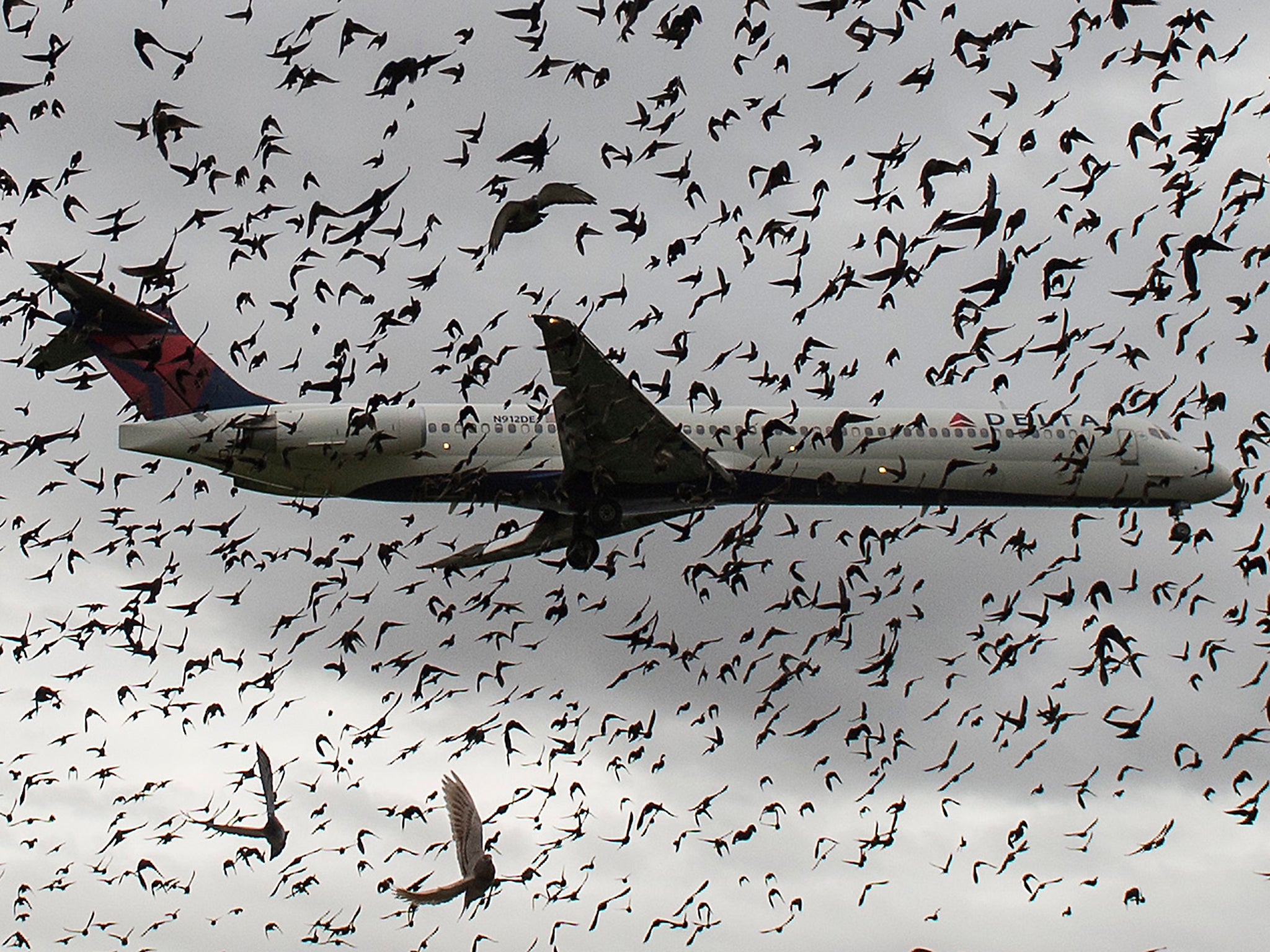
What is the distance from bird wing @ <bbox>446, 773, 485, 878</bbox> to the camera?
89.5 feet

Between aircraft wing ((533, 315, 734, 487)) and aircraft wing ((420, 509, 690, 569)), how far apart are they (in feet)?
21.0

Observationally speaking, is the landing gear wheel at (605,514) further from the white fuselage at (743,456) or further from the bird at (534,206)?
the bird at (534,206)

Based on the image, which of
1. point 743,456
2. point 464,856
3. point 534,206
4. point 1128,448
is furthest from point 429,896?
point 1128,448

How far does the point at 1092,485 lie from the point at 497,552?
21159mm

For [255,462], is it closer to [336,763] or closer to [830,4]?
[336,763]

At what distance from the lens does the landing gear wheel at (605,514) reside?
47.3 metres

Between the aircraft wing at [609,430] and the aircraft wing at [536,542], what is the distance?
21.0ft

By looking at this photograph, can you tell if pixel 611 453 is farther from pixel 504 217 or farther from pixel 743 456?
pixel 504 217

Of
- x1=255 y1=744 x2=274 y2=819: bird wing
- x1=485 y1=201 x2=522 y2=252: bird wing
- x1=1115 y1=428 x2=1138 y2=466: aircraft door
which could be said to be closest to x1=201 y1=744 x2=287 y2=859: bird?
x1=255 y1=744 x2=274 y2=819: bird wing

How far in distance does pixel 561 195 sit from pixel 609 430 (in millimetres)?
24602

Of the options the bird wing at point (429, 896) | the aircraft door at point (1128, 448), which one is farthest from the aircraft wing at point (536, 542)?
the bird wing at point (429, 896)

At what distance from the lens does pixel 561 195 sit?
65.7 feet

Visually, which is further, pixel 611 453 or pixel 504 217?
pixel 611 453

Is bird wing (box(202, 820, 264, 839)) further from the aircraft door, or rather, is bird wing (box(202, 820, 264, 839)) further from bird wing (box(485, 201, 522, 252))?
the aircraft door
